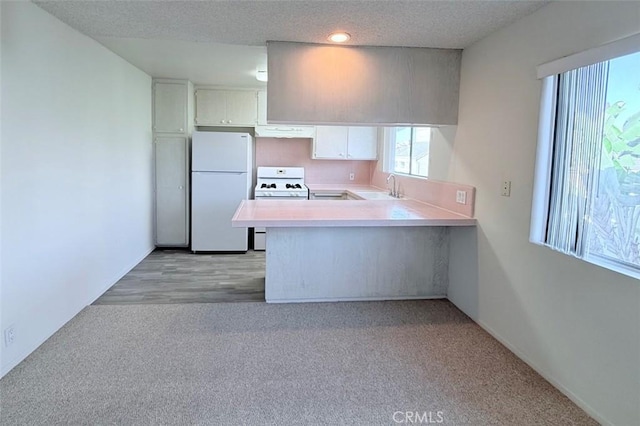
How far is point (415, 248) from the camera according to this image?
3691 millimetres

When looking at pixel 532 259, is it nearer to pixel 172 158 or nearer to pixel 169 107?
pixel 172 158

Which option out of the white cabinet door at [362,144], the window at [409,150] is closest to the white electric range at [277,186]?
the white cabinet door at [362,144]

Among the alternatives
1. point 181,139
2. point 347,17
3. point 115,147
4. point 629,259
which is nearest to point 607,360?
point 629,259

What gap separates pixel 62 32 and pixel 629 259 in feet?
12.1

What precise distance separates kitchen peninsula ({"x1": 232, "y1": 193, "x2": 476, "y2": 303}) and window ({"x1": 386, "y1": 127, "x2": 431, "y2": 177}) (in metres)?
0.85

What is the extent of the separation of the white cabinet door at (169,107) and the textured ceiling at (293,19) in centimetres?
→ 212

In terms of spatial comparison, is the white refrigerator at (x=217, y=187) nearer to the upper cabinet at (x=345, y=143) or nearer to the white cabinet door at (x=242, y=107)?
the white cabinet door at (x=242, y=107)

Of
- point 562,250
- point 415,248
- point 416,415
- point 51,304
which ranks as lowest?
point 416,415

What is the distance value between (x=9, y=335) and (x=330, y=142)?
436 cm

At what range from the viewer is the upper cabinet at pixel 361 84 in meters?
3.27

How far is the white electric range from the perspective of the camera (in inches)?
219

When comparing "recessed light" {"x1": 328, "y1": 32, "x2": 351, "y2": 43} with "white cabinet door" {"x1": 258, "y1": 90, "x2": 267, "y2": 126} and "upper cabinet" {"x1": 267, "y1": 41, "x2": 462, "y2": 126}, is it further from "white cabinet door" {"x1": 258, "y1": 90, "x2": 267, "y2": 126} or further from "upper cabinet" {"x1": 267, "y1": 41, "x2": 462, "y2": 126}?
"white cabinet door" {"x1": 258, "y1": 90, "x2": 267, "y2": 126}

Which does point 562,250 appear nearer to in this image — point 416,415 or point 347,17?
point 416,415

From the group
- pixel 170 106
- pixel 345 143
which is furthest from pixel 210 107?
pixel 345 143
